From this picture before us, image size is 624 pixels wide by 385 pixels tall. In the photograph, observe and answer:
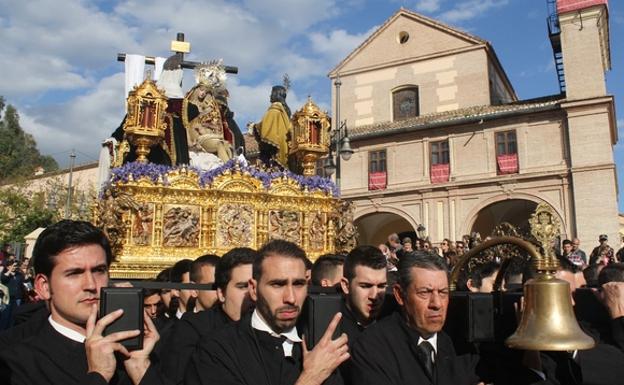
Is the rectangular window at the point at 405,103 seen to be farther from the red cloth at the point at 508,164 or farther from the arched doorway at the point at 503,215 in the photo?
the arched doorway at the point at 503,215

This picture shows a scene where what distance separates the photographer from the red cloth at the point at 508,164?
26.6m

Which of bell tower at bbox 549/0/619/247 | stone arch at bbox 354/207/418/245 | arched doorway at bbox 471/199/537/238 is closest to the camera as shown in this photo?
bell tower at bbox 549/0/619/247

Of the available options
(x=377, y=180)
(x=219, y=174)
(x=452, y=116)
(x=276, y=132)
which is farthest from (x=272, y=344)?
(x=377, y=180)

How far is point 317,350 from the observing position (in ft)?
9.10

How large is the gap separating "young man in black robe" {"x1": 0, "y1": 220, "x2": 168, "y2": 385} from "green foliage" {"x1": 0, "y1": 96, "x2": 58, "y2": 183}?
54.8 meters

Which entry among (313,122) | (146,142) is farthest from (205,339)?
(313,122)

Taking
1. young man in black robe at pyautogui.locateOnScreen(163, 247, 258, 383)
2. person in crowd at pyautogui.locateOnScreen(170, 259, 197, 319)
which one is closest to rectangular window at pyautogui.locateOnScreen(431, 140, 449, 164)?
person in crowd at pyautogui.locateOnScreen(170, 259, 197, 319)

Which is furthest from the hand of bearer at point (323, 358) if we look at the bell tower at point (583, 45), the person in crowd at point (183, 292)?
the bell tower at point (583, 45)

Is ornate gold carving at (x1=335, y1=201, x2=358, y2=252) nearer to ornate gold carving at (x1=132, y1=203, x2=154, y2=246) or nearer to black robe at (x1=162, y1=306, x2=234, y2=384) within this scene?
ornate gold carving at (x1=132, y1=203, x2=154, y2=246)

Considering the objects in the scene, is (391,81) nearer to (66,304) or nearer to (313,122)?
(313,122)

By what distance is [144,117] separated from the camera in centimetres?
1105

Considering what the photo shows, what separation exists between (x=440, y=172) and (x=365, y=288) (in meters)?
24.6

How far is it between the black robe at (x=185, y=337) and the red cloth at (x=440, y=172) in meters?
24.8

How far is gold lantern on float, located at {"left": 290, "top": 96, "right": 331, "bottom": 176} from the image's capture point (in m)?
12.6
